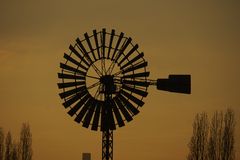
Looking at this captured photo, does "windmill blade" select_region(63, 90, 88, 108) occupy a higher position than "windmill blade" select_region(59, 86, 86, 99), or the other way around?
"windmill blade" select_region(59, 86, 86, 99)

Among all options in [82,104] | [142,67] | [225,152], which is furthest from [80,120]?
[225,152]

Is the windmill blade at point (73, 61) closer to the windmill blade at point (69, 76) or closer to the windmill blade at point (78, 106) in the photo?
the windmill blade at point (69, 76)

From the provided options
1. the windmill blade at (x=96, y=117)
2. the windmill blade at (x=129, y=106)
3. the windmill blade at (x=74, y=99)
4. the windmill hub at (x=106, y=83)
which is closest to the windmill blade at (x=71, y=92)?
the windmill blade at (x=74, y=99)

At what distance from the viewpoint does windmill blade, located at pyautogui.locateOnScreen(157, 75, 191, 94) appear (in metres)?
42.5

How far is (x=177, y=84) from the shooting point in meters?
42.7

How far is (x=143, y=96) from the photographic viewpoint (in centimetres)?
4331

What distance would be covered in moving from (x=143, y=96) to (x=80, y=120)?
3.15m

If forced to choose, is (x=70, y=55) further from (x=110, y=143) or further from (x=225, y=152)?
(x=225, y=152)

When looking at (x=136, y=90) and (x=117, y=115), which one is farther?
(x=136, y=90)

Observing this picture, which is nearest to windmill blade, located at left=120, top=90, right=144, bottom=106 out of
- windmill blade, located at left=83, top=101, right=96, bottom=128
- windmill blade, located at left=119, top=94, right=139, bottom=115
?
windmill blade, located at left=119, top=94, right=139, bottom=115

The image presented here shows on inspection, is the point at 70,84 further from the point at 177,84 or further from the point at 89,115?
the point at 177,84

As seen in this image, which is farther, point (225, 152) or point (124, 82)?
point (225, 152)

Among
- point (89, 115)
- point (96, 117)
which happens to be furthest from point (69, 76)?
point (96, 117)

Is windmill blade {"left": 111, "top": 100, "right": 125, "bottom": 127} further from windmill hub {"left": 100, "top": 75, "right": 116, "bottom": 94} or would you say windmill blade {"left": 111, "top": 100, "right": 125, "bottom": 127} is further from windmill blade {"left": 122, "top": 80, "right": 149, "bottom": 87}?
windmill blade {"left": 122, "top": 80, "right": 149, "bottom": 87}
